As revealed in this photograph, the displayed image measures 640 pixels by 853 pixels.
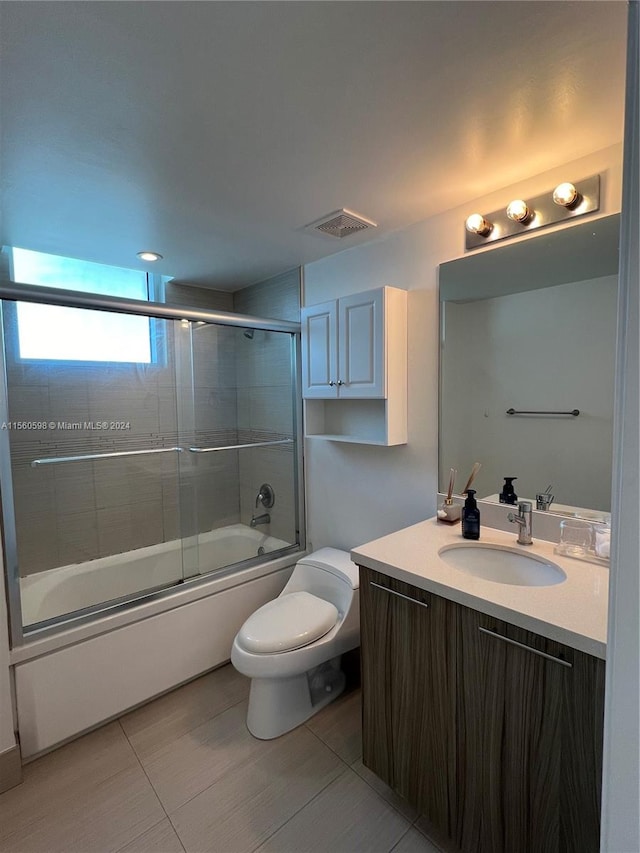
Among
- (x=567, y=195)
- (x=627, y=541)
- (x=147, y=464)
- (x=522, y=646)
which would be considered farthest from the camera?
(x=147, y=464)

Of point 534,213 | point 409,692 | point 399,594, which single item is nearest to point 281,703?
point 409,692

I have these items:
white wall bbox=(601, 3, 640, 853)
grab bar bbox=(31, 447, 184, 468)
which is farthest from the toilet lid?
white wall bbox=(601, 3, 640, 853)

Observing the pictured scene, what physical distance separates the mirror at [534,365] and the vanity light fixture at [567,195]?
88mm

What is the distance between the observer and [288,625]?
1850 mm

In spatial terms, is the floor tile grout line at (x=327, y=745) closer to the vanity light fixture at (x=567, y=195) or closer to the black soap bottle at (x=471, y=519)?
the black soap bottle at (x=471, y=519)

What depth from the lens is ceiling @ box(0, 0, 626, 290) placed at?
0.89 meters

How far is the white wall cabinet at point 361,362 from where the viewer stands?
6.51 ft

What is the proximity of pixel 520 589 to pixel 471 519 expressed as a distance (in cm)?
46

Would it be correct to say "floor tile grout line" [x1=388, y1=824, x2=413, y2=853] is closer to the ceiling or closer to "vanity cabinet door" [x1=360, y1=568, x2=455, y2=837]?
"vanity cabinet door" [x1=360, y1=568, x2=455, y2=837]

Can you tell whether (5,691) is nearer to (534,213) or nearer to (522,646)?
(522,646)

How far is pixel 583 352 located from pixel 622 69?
2.67ft

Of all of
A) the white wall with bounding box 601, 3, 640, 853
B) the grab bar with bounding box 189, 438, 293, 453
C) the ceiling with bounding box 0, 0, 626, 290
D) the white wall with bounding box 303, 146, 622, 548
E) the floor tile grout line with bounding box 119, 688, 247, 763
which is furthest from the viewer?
the grab bar with bounding box 189, 438, 293, 453

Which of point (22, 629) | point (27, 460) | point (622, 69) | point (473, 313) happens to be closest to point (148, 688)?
point (22, 629)

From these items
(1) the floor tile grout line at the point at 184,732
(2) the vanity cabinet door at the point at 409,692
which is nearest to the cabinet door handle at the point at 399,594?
(2) the vanity cabinet door at the point at 409,692
